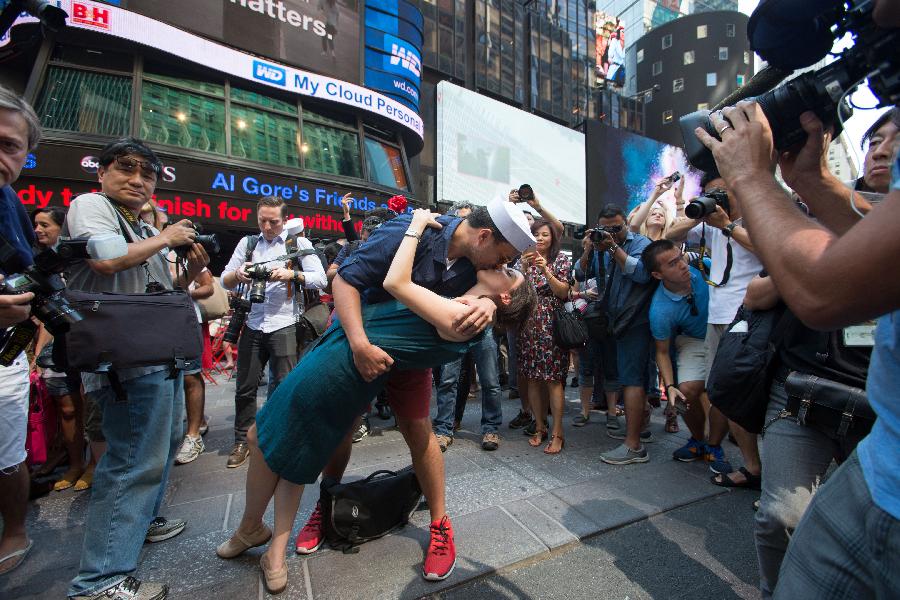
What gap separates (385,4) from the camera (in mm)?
14703

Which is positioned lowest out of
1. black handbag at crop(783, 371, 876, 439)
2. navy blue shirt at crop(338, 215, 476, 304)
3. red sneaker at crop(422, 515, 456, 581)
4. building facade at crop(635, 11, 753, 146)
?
red sneaker at crop(422, 515, 456, 581)

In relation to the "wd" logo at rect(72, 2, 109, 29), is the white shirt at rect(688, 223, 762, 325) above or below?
below

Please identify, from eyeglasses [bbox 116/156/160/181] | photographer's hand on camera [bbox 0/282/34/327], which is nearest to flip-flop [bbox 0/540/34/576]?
photographer's hand on camera [bbox 0/282/34/327]

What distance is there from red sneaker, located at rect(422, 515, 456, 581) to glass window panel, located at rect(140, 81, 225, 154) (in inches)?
449

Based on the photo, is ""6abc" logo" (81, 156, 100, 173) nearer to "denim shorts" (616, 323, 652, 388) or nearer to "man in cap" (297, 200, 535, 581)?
"man in cap" (297, 200, 535, 581)

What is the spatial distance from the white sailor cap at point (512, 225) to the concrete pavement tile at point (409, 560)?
1.54m

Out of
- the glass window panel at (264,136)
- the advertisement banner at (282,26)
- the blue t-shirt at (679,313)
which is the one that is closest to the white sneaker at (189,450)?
the blue t-shirt at (679,313)

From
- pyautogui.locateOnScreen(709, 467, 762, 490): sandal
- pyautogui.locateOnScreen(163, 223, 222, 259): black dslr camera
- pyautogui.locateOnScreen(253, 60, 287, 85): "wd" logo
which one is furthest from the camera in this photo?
pyautogui.locateOnScreen(253, 60, 287, 85): "wd" logo

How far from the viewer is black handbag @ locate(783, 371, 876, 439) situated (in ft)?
4.65

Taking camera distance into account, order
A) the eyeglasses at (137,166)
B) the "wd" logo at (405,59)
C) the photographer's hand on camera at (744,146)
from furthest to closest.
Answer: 1. the "wd" logo at (405,59)
2. the eyeglasses at (137,166)
3. the photographer's hand on camera at (744,146)

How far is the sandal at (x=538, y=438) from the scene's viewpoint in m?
3.88

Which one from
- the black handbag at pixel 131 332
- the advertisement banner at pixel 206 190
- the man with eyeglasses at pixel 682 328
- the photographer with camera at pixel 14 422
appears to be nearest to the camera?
the photographer with camera at pixel 14 422

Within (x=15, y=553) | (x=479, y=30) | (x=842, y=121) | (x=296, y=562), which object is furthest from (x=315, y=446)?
(x=479, y=30)

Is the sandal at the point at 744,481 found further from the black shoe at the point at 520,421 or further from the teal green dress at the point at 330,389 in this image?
the teal green dress at the point at 330,389
